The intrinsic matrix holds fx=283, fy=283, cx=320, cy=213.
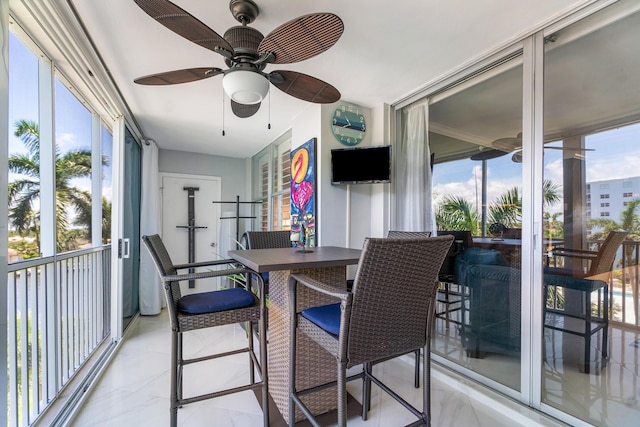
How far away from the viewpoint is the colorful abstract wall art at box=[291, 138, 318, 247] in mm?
2969

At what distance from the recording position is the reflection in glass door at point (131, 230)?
307 cm

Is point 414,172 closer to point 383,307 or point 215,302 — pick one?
point 383,307

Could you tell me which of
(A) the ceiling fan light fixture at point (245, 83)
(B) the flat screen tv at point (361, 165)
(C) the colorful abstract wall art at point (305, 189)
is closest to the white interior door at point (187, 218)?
(C) the colorful abstract wall art at point (305, 189)

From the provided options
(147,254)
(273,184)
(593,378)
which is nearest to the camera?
(593,378)

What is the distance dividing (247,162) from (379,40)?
3.87m

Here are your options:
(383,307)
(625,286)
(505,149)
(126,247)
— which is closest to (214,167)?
(126,247)

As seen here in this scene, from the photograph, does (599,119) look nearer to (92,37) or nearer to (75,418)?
(92,37)

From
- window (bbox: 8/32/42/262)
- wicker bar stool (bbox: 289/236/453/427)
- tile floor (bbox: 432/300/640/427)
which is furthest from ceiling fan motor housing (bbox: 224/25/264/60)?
tile floor (bbox: 432/300/640/427)

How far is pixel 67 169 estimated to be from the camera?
7.10 feet

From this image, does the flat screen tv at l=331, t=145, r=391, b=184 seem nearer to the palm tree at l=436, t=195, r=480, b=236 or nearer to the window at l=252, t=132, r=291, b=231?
the palm tree at l=436, t=195, r=480, b=236

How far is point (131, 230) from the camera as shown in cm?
332

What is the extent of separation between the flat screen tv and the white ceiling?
0.55 meters

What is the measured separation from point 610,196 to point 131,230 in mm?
4207

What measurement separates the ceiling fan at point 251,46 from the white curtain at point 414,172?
122 cm
